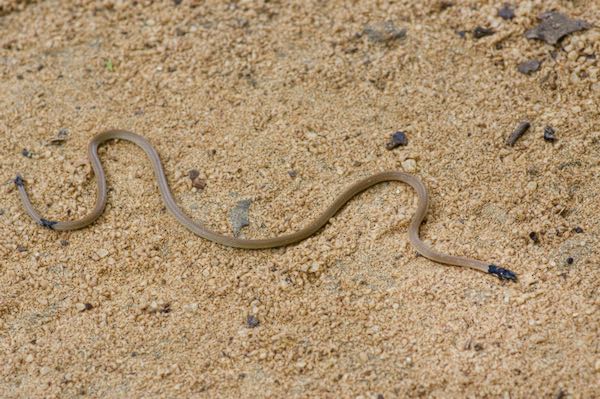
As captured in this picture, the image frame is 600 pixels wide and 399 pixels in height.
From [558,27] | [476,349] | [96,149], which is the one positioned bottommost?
[476,349]

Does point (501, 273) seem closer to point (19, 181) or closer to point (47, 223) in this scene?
point (47, 223)

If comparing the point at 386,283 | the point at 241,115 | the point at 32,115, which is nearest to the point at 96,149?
the point at 32,115

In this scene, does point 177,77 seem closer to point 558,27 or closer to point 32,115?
point 32,115

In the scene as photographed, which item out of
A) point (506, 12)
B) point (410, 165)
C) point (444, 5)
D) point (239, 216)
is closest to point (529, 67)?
point (506, 12)

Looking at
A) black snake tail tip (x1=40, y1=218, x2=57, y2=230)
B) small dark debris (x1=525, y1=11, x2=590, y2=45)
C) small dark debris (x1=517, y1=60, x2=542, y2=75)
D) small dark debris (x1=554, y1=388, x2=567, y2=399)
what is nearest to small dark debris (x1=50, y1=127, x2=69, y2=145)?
black snake tail tip (x1=40, y1=218, x2=57, y2=230)

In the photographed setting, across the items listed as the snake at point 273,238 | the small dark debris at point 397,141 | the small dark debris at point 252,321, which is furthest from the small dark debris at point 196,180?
the small dark debris at point 397,141

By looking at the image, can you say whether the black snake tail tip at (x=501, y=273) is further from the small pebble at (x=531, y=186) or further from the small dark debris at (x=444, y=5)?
the small dark debris at (x=444, y=5)
